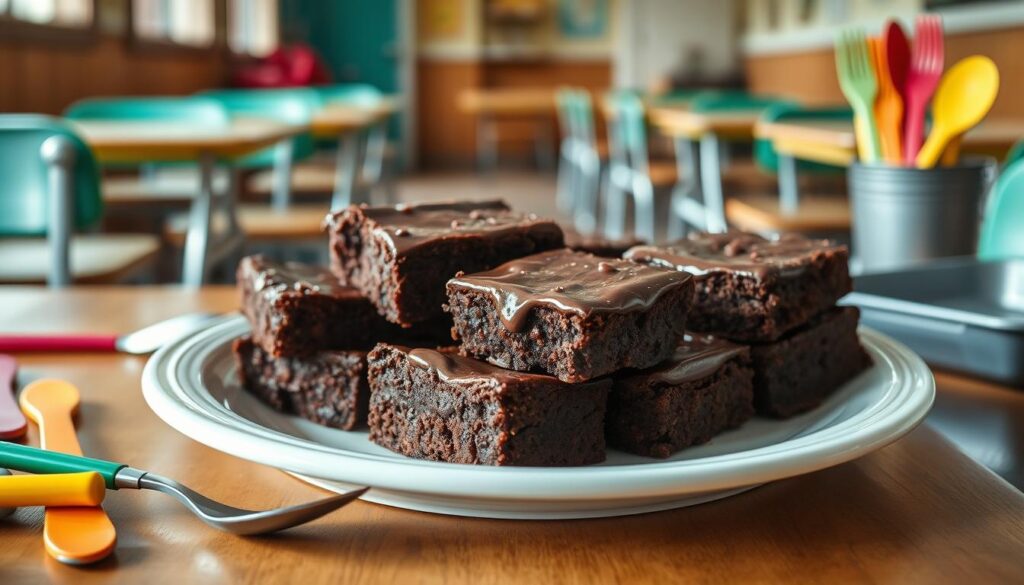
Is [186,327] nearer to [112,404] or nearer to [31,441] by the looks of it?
[112,404]

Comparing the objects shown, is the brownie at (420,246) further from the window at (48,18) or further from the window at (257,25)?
the window at (257,25)

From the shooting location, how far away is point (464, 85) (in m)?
11.7

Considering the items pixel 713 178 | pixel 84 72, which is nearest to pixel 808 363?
pixel 713 178

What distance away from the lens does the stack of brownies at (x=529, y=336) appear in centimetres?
60

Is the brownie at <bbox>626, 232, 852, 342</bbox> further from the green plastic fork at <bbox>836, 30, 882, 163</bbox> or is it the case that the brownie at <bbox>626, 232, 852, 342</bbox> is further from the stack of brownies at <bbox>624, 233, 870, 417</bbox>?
the green plastic fork at <bbox>836, 30, 882, 163</bbox>

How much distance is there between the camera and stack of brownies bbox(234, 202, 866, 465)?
1.97 ft

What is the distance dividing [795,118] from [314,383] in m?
3.12

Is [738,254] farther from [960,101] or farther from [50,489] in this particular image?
[960,101]

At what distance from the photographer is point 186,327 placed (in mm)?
977

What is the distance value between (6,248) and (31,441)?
2252mm

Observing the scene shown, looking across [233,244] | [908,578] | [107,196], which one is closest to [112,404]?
[908,578]

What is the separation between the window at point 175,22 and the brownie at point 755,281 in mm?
5190

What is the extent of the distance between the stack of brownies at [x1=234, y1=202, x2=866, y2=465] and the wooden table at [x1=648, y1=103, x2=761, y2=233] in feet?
8.40

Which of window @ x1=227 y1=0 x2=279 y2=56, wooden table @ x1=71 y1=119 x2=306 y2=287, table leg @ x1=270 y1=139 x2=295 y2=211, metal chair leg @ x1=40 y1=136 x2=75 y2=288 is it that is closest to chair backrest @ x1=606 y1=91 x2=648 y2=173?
table leg @ x1=270 y1=139 x2=295 y2=211
